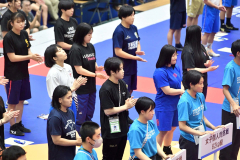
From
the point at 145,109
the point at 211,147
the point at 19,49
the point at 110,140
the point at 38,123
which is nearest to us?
the point at 145,109

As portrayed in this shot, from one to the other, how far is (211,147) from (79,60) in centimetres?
224

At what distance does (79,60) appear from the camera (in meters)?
5.52

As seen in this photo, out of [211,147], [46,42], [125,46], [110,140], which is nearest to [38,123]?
[125,46]

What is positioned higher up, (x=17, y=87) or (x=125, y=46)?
(x=125, y=46)

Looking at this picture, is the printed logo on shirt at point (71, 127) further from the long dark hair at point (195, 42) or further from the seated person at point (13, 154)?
the long dark hair at point (195, 42)

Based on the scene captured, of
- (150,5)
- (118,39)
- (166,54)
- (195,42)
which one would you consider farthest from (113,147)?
(150,5)

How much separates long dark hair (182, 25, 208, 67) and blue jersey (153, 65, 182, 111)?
0.39 metres

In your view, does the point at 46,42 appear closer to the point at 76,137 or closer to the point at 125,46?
the point at 125,46

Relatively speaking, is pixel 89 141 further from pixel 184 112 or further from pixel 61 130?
pixel 184 112

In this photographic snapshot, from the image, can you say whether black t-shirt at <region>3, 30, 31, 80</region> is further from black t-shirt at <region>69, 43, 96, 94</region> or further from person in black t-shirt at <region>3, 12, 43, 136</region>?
black t-shirt at <region>69, 43, 96, 94</region>

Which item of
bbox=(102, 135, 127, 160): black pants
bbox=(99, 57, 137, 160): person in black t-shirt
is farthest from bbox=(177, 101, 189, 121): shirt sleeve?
bbox=(102, 135, 127, 160): black pants

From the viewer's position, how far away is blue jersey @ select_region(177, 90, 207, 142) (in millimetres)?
4316

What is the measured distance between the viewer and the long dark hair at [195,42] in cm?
526

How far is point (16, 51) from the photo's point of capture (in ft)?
19.3
